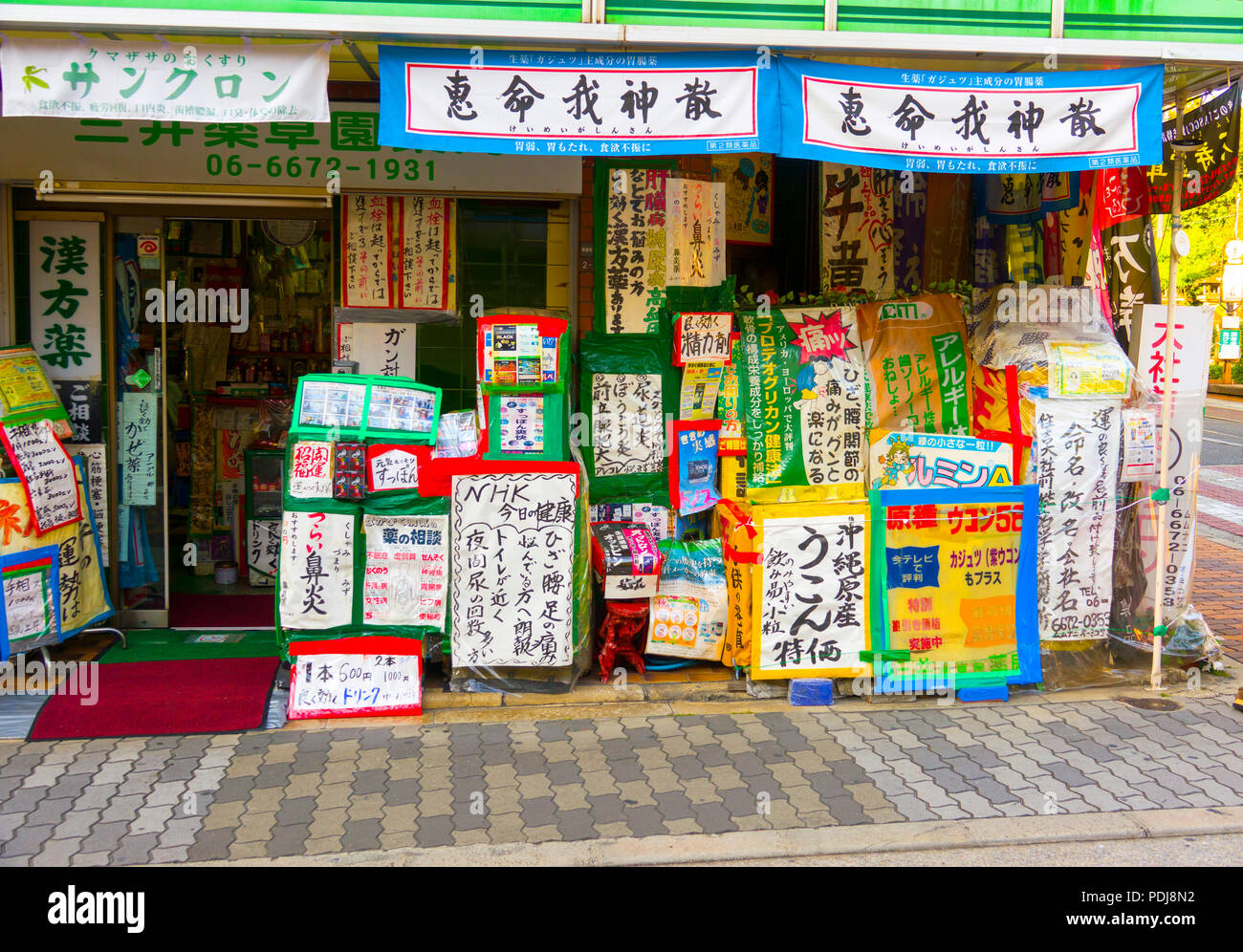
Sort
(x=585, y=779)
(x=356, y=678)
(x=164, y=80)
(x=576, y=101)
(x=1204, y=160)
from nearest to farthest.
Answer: (x=585, y=779)
(x=164, y=80)
(x=576, y=101)
(x=356, y=678)
(x=1204, y=160)

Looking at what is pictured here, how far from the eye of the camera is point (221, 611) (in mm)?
7914

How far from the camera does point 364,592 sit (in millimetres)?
6086

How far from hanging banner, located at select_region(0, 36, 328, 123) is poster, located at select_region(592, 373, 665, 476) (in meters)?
2.52

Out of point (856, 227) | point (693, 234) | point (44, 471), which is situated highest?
point (856, 227)

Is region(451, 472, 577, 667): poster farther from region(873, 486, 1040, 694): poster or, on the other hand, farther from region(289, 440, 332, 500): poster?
region(873, 486, 1040, 694): poster

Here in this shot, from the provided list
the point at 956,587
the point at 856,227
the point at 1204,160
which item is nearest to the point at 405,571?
the point at 956,587

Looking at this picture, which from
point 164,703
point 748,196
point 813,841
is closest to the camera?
point 813,841

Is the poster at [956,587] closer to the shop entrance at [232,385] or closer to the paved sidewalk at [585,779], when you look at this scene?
the paved sidewalk at [585,779]

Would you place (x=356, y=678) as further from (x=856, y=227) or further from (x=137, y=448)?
(x=856, y=227)

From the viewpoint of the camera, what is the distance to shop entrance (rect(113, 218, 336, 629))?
333 inches

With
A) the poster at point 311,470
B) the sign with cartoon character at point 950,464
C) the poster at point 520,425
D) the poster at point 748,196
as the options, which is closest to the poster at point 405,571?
the poster at point 311,470

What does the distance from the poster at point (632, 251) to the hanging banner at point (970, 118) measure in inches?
56.6

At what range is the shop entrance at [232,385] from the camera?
8453 millimetres

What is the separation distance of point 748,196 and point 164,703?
5517 mm
